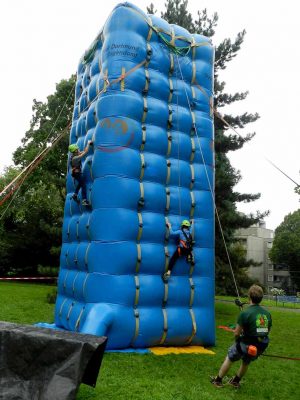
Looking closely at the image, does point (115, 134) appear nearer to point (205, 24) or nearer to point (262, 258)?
point (205, 24)

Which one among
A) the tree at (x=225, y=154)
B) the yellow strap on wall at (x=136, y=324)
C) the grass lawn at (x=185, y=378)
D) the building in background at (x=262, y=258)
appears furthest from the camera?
the building in background at (x=262, y=258)

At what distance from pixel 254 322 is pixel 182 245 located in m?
2.90

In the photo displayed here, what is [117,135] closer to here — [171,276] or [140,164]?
[140,164]

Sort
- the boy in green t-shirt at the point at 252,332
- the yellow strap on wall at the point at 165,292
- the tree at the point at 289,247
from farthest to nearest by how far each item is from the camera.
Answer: the tree at the point at 289,247 < the yellow strap on wall at the point at 165,292 < the boy in green t-shirt at the point at 252,332

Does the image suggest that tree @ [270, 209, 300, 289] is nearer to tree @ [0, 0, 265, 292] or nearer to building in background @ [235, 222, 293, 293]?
Answer: building in background @ [235, 222, 293, 293]

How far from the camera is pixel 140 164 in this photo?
791 centimetres

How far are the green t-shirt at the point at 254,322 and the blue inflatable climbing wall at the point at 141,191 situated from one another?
102 inches

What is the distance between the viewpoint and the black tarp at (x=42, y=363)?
3.77 meters

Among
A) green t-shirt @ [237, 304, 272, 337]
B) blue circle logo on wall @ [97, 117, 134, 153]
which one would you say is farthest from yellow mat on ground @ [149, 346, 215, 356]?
blue circle logo on wall @ [97, 117, 134, 153]

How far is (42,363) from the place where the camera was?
151 inches

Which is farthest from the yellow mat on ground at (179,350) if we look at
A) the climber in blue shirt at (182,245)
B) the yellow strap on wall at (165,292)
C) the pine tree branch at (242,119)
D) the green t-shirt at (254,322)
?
the pine tree branch at (242,119)

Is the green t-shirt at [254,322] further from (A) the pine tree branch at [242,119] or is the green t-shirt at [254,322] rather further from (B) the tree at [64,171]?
(A) the pine tree branch at [242,119]

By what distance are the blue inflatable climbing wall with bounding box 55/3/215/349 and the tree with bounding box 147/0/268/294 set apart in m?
4.56

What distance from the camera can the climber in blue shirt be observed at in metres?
7.77
